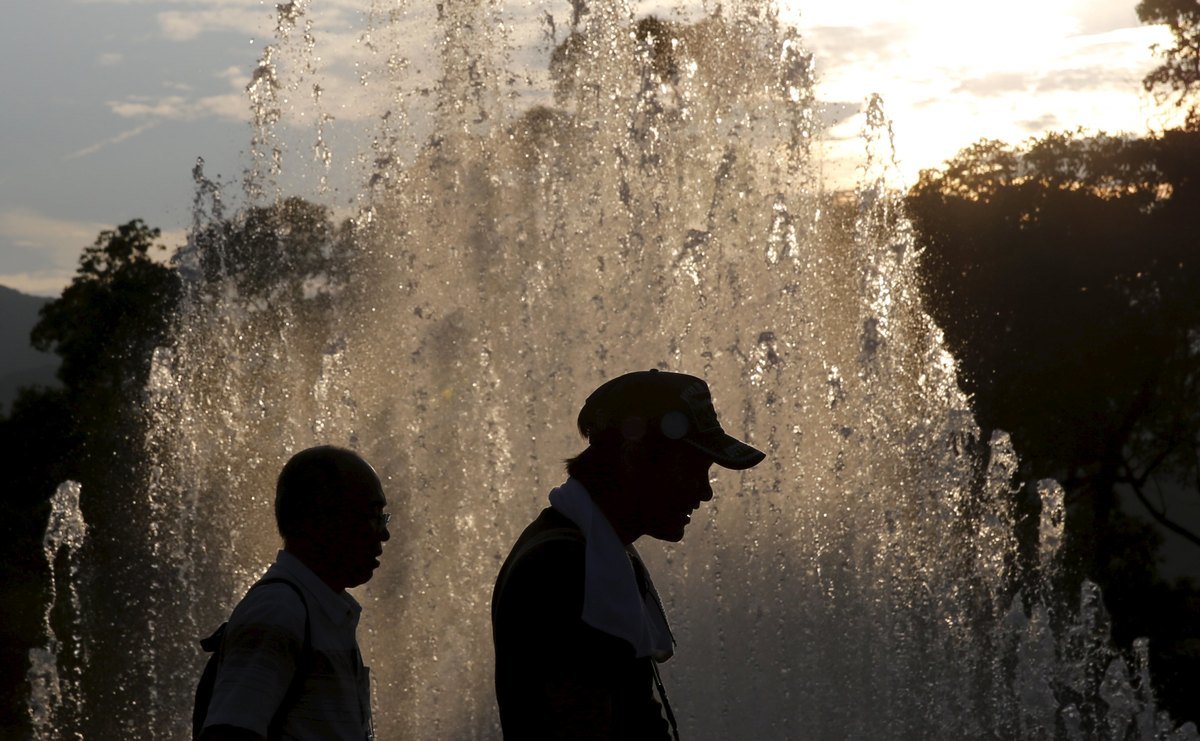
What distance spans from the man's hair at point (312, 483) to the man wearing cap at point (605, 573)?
533 millimetres

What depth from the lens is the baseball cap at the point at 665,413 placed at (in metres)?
2.70

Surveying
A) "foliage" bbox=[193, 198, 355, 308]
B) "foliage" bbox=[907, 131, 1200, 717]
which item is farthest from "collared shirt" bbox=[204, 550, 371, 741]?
"foliage" bbox=[907, 131, 1200, 717]

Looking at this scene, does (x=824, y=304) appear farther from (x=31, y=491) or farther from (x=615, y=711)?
A: (x=31, y=491)

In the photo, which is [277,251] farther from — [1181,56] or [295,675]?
[295,675]

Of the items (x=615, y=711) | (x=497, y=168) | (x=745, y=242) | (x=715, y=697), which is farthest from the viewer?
(x=497, y=168)

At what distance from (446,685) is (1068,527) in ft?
58.6

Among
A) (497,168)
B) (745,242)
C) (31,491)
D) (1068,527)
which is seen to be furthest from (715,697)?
(31,491)

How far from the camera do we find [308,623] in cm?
294

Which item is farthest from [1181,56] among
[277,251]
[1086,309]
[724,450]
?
[724,450]

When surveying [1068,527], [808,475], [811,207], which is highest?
[811,207]

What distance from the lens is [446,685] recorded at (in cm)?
1044

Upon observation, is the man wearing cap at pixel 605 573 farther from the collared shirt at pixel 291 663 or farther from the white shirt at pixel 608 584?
the collared shirt at pixel 291 663

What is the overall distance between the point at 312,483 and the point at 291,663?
38 cm

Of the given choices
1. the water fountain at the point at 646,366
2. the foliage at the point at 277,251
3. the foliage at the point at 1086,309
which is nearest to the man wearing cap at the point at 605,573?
the water fountain at the point at 646,366
